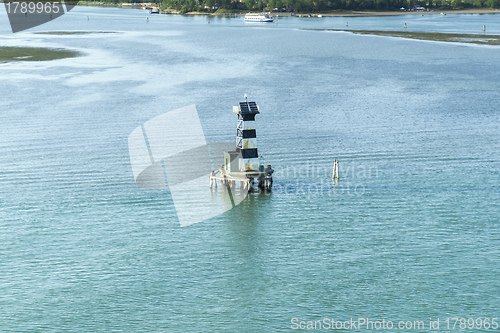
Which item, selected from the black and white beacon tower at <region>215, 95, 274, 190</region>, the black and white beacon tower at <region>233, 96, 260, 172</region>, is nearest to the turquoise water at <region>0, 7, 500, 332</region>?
the black and white beacon tower at <region>215, 95, 274, 190</region>

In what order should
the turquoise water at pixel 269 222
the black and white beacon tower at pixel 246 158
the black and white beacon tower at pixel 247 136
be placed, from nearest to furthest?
the turquoise water at pixel 269 222 → the black and white beacon tower at pixel 247 136 → the black and white beacon tower at pixel 246 158

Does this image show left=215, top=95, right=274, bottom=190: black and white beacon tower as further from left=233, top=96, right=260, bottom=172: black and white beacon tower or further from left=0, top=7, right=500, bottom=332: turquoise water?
left=0, top=7, right=500, bottom=332: turquoise water

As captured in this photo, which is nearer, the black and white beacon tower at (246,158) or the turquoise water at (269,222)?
the turquoise water at (269,222)

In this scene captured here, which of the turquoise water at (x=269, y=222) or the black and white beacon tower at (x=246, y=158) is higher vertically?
the black and white beacon tower at (x=246, y=158)

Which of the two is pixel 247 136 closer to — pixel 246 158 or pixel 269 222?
pixel 246 158

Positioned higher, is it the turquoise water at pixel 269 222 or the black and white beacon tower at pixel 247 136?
the black and white beacon tower at pixel 247 136

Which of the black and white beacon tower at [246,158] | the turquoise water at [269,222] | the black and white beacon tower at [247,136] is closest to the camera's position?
the turquoise water at [269,222]

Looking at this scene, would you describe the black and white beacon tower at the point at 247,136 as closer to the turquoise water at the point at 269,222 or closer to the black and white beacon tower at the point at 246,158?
the black and white beacon tower at the point at 246,158

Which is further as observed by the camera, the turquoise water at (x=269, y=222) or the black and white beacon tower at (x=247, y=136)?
the black and white beacon tower at (x=247, y=136)

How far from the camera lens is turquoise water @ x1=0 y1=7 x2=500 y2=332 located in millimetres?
40719

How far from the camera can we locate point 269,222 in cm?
5391

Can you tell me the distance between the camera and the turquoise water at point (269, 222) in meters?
40.7

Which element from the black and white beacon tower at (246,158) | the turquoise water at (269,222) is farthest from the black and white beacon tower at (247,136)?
the turquoise water at (269,222)

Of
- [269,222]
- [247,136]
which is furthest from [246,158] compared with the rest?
[269,222]
